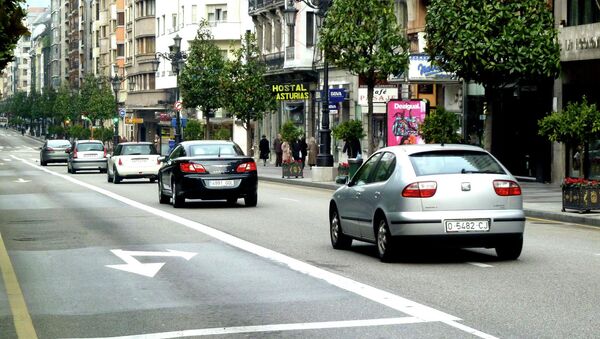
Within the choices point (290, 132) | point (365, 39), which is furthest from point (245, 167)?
point (290, 132)

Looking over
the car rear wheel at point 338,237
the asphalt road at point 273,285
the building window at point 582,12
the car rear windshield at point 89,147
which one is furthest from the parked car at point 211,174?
the car rear windshield at point 89,147

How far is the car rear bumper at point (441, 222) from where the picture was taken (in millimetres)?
14742

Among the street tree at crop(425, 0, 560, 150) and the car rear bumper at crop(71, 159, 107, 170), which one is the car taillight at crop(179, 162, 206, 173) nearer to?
the street tree at crop(425, 0, 560, 150)

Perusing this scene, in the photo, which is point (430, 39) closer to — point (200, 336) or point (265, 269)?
point (265, 269)

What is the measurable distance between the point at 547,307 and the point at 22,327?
14.2ft

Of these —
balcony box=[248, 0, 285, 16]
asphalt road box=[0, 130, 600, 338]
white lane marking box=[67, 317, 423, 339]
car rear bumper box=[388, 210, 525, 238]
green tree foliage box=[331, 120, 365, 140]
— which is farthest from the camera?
balcony box=[248, 0, 285, 16]

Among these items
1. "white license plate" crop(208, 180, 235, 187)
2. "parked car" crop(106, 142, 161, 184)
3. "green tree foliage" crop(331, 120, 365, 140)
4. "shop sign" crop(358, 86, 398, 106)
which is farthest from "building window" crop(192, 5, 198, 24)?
"white license plate" crop(208, 180, 235, 187)

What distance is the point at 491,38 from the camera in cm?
3297

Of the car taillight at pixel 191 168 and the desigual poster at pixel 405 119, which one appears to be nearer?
the car taillight at pixel 191 168

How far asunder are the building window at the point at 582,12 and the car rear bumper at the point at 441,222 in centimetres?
2337

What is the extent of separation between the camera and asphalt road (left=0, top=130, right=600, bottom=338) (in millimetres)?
9977

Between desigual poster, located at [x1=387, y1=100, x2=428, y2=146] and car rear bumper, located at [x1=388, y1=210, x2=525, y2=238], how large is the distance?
2415 cm

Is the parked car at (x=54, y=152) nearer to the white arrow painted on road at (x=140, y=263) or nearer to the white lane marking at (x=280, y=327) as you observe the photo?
the white arrow painted on road at (x=140, y=263)

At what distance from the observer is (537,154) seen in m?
41.0
